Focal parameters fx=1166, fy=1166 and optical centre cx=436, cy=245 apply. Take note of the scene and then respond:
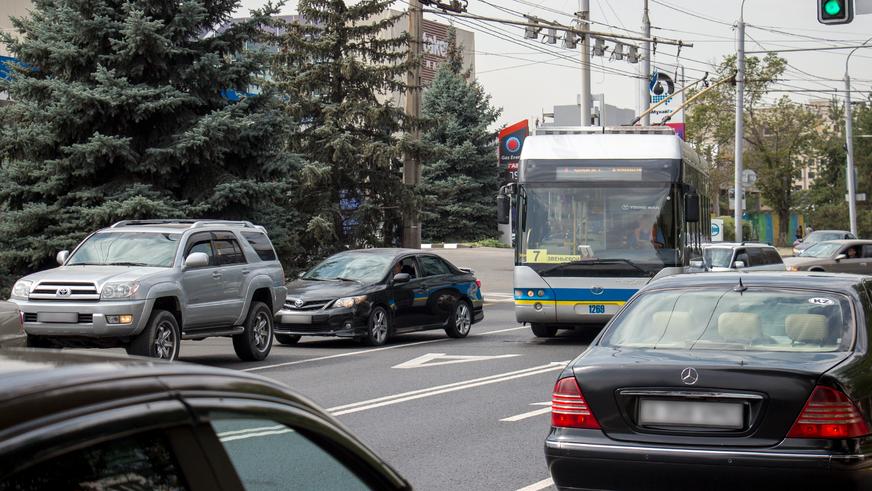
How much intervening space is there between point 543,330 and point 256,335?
5910mm

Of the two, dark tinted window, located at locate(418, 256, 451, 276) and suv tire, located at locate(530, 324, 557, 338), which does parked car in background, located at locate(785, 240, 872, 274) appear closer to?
suv tire, located at locate(530, 324, 557, 338)

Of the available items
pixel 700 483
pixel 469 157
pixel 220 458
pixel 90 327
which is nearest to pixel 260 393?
pixel 220 458

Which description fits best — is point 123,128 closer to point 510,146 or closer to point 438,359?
point 438,359

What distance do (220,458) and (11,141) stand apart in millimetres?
21374

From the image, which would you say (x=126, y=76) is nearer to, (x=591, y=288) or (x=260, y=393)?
(x=591, y=288)

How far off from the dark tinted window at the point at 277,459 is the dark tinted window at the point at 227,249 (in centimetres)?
1320

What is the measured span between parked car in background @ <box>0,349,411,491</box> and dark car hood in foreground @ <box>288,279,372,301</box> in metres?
15.5

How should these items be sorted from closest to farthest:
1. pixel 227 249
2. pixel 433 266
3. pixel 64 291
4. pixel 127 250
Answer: pixel 64 291
pixel 127 250
pixel 227 249
pixel 433 266

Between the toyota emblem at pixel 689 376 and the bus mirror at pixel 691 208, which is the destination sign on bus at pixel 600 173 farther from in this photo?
the toyota emblem at pixel 689 376

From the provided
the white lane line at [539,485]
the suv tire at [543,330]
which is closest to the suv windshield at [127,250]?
the suv tire at [543,330]

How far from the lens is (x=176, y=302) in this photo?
1458 centimetres

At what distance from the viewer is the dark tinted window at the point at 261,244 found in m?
16.6

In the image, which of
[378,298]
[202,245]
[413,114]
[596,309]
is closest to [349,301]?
[378,298]

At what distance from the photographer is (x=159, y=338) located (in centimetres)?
1412
